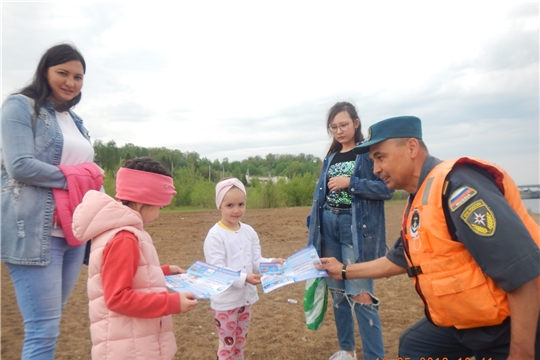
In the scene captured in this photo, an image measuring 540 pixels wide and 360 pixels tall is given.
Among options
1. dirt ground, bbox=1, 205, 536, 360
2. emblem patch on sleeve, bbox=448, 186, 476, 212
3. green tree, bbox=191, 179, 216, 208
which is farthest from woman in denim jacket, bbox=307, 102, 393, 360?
green tree, bbox=191, 179, 216, 208

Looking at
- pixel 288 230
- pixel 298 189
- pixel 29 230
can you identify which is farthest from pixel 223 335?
pixel 298 189

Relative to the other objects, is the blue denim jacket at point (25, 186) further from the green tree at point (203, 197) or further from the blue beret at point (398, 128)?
the green tree at point (203, 197)

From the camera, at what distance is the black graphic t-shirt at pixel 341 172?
3734 millimetres

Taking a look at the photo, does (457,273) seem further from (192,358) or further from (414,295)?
(414,295)

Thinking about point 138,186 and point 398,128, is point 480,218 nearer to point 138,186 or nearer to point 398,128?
point 398,128

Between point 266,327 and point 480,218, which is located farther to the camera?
point 266,327

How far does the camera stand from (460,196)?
6.62 ft

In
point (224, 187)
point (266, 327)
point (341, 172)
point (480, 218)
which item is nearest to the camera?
point (480, 218)

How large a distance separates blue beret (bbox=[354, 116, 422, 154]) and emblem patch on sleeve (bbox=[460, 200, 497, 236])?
0.72 metres

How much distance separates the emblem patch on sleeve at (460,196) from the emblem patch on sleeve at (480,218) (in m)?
0.04

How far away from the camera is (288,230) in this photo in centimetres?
1304

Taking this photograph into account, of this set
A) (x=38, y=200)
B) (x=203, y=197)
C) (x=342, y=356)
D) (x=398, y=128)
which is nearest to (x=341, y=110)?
(x=398, y=128)

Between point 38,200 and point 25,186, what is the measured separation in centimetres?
13

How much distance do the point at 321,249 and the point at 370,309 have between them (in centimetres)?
74
